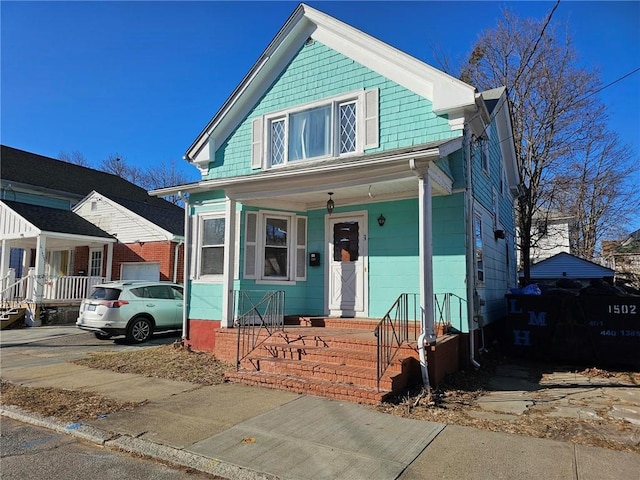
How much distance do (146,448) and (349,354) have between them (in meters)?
3.14

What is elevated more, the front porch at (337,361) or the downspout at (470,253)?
the downspout at (470,253)

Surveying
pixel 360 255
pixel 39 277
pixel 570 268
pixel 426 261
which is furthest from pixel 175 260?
pixel 570 268

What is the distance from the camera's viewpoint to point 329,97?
930cm

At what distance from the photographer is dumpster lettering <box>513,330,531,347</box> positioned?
9.12m

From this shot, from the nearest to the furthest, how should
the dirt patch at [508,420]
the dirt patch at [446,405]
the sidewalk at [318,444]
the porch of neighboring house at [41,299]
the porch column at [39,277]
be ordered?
1. the sidewalk at [318,444]
2. the dirt patch at [508,420]
3. the dirt patch at [446,405]
4. the porch of neighboring house at [41,299]
5. the porch column at [39,277]

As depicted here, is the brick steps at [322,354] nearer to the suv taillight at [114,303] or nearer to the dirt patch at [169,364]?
the dirt patch at [169,364]

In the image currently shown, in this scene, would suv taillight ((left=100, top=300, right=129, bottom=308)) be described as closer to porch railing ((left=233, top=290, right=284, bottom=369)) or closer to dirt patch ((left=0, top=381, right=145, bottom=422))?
porch railing ((left=233, top=290, right=284, bottom=369))

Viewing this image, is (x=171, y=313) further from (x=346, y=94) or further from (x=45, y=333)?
(x=346, y=94)

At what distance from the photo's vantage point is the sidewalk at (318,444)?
3775 millimetres

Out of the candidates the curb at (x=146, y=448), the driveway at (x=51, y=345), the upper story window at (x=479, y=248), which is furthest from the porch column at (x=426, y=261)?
the driveway at (x=51, y=345)

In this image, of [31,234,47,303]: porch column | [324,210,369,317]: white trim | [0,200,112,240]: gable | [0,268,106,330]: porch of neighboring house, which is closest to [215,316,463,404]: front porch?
[324,210,369,317]: white trim

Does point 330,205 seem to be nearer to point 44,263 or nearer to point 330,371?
point 330,371

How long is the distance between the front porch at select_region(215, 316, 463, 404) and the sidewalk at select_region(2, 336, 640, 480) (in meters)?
0.35

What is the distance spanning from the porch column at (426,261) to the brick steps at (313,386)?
1.39 m
